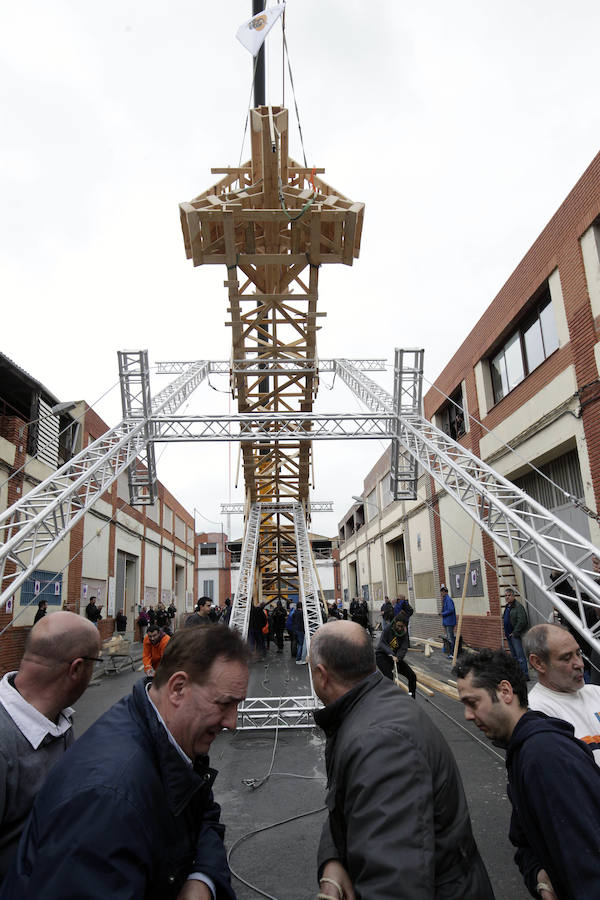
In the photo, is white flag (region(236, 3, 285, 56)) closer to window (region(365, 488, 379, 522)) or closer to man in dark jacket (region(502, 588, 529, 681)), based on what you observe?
man in dark jacket (region(502, 588, 529, 681))

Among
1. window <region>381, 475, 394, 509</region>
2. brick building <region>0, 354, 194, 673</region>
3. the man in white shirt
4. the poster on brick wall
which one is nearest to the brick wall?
window <region>381, 475, 394, 509</region>

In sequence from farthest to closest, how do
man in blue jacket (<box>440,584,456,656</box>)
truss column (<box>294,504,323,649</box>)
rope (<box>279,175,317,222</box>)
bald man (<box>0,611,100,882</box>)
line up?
man in blue jacket (<box>440,584,456,656</box>)
truss column (<box>294,504,323,649</box>)
rope (<box>279,175,317,222</box>)
bald man (<box>0,611,100,882</box>)

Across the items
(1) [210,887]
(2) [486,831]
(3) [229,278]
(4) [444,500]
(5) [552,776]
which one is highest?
(3) [229,278]

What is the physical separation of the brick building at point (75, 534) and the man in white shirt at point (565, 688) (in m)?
6.65

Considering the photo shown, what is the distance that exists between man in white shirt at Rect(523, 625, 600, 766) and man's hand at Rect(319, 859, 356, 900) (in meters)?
1.61

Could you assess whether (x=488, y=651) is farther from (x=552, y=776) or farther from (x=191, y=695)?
(x=191, y=695)

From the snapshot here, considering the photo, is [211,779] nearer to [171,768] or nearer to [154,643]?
[171,768]

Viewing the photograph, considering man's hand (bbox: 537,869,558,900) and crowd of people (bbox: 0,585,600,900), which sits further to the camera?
man's hand (bbox: 537,869,558,900)

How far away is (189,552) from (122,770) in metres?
40.6

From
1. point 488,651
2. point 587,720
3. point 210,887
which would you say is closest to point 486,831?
point 587,720

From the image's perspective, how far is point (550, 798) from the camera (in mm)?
1876

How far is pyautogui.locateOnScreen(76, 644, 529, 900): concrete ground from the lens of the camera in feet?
13.2

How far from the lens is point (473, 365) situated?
592 inches

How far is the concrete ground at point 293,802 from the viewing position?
159 inches
